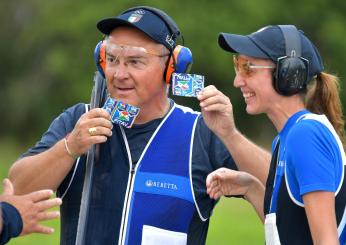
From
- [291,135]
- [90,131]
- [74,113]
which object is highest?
[74,113]

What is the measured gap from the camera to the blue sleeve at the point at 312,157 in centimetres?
468

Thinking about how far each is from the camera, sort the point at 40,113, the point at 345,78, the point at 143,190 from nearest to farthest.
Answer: the point at 143,190 < the point at 345,78 < the point at 40,113

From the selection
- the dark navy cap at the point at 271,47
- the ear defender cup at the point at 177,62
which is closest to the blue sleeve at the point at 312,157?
the dark navy cap at the point at 271,47

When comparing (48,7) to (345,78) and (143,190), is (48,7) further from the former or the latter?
(143,190)

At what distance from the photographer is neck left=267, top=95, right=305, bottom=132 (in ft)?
16.7

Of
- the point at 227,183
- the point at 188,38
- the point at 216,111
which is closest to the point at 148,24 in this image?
the point at 216,111

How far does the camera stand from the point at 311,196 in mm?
4688

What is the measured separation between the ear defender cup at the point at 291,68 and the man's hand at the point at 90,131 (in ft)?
3.25

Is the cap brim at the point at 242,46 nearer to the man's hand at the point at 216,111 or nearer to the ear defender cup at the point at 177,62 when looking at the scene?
the man's hand at the point at 216,111

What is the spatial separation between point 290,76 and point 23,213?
5.02 ft

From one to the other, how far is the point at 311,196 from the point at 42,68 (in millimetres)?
30911

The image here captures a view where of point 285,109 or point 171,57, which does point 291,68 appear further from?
point 171,57

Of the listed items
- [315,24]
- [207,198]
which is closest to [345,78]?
[315,24]

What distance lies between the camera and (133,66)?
575 cm
